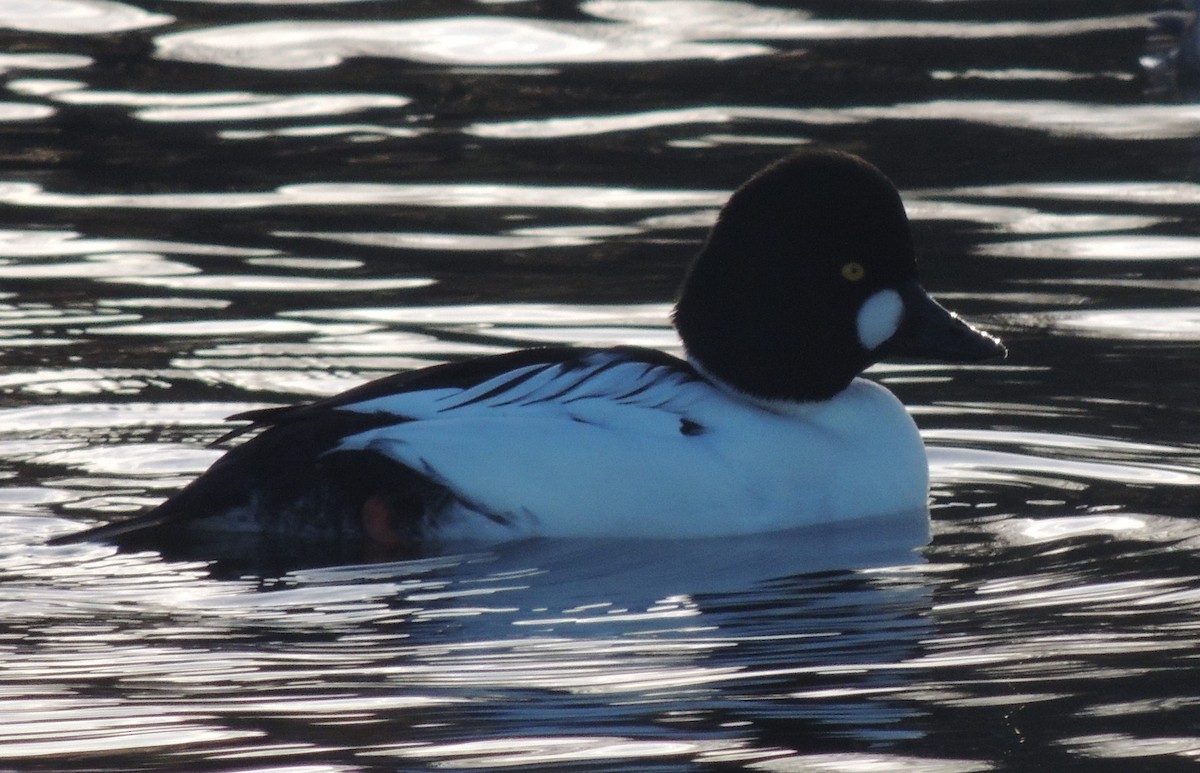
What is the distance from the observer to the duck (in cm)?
552

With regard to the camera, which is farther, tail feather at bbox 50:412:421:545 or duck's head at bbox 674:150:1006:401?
duck's head at bbox 674:150:1006:401

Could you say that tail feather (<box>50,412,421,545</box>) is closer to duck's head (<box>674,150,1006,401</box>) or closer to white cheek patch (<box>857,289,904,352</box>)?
duck's head (<box>674,150,1006,401</box>)

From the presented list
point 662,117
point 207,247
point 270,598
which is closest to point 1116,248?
point 662,117

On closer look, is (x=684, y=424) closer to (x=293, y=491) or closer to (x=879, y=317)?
(x=879, y=317)

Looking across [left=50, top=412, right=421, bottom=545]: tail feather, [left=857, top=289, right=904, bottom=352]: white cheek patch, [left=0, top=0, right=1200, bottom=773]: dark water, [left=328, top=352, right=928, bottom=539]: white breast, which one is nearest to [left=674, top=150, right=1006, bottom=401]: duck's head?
[left=857, top=289, right=904, bottom=352]: white cheek patch

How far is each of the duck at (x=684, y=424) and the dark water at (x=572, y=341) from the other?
131mm

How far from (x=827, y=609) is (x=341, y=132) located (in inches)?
250

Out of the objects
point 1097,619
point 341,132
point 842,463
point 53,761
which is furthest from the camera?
point 341,132

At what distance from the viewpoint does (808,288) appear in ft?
19.6

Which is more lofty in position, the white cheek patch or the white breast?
the white cheek patch

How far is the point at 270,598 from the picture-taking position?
5125mm

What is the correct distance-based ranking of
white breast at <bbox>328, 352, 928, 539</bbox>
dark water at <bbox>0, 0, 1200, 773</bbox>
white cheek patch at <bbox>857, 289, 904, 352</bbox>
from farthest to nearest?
1. white cheek patch at <bbox>857, 289, 904, 352</bbox>
2. white breast at <bbox>328, 352, 928, 539</bbox>
3. dark water at <bbox>0, 0, 1200, 773</bbox>

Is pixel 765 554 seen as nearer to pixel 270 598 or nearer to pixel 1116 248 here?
pixel 270 598

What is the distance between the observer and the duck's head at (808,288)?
19.3 feet
